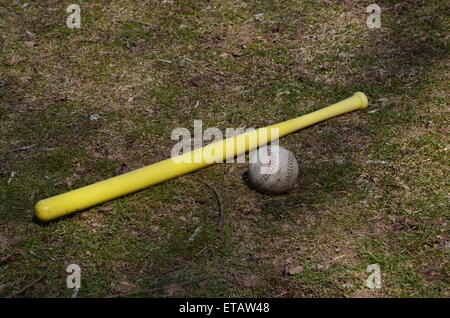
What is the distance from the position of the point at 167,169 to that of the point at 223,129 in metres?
0.91

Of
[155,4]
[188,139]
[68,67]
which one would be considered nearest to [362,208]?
[188,139]

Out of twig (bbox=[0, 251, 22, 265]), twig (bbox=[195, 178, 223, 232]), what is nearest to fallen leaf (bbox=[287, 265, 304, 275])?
twig (bbox=[195, 178, 223, 232])

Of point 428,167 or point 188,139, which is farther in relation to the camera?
point 188,139

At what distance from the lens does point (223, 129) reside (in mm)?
5246

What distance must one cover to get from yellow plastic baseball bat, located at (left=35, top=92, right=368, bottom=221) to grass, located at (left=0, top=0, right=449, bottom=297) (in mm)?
103

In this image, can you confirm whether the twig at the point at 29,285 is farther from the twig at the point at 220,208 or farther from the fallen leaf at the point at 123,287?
the twig at the point at 220,208

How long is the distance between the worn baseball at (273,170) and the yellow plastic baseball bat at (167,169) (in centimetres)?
32

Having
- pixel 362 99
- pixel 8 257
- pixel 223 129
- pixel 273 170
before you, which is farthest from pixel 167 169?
pixel 362 99

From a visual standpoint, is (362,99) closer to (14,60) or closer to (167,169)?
(167,169)

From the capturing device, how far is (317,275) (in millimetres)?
3828

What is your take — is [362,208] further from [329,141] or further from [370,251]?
[329,141]

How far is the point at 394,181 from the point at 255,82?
1.84 m

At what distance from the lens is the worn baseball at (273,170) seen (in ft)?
14.1
